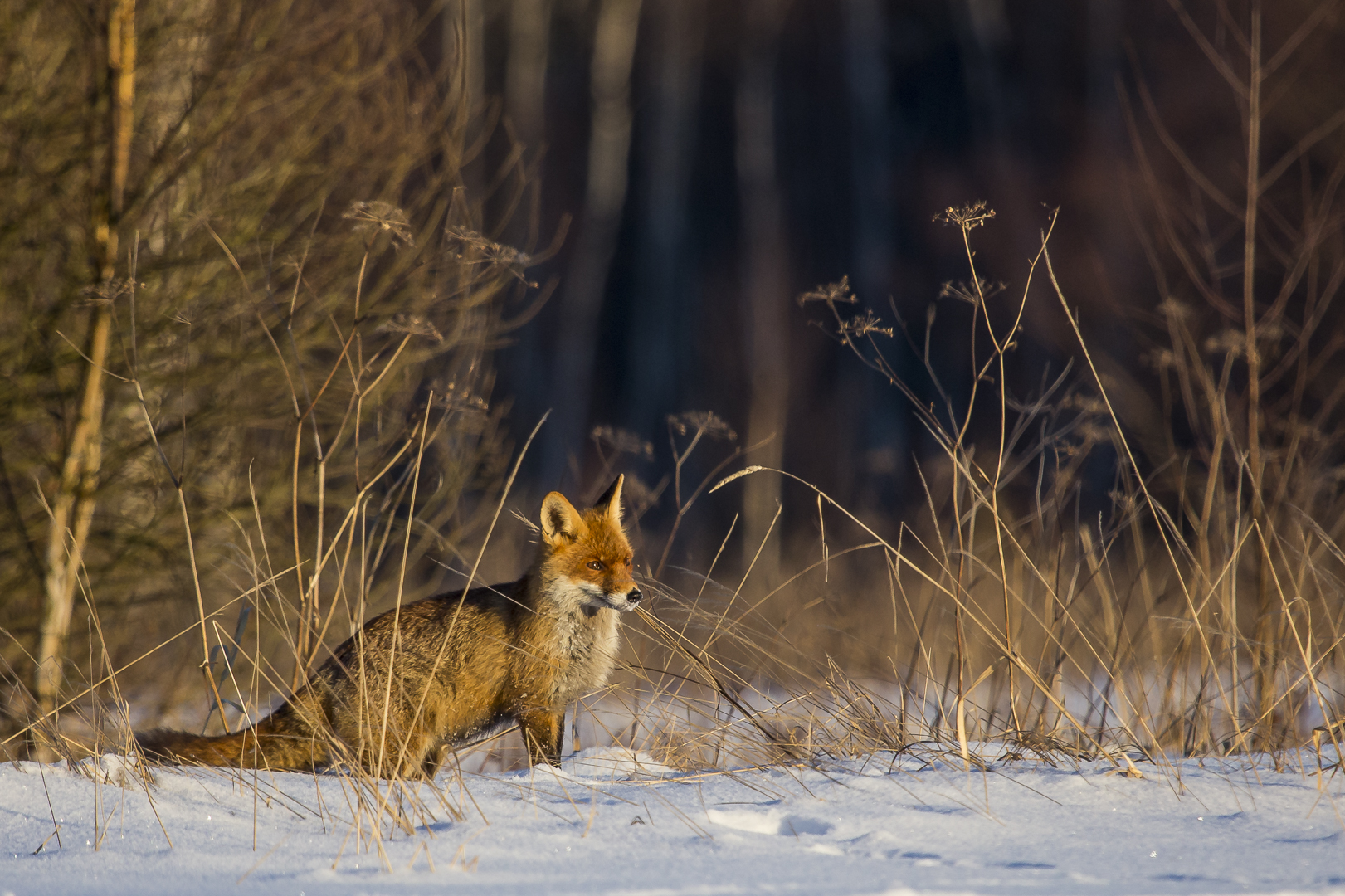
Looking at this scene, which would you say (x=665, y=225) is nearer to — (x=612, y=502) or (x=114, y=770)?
(x=612, y=502)

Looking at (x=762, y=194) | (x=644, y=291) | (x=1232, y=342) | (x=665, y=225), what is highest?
(x=762, y=194)

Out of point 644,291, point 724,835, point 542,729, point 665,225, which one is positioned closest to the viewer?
point 724,835

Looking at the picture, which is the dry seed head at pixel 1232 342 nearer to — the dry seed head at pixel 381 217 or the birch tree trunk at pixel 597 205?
the dry seed head at pixel 381 217

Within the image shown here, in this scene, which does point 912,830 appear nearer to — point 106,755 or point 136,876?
point 136,876

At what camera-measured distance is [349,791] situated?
10.7 ft

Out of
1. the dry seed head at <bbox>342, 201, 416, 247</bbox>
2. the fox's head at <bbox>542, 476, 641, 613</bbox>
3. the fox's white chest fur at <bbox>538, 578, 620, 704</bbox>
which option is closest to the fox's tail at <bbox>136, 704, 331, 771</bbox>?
the fox's white chest fur at <bbox>538, 578, 620, 704</bbox>

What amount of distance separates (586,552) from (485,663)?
0.67 metres

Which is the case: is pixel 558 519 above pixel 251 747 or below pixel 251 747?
above

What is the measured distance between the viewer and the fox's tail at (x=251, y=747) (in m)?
3.68

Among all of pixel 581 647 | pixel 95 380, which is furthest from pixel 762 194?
pixel 581 647

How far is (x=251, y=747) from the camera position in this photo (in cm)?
392

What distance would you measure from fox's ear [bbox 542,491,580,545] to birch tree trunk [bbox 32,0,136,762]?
3117 mm

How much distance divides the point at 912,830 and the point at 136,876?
1.93m

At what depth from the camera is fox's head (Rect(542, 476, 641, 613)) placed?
4547 millimetres
